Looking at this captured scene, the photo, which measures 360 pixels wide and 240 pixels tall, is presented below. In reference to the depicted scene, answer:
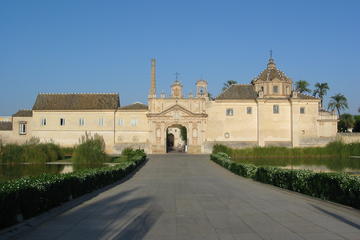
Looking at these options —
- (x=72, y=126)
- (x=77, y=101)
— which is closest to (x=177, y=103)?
(x=77, y=101)

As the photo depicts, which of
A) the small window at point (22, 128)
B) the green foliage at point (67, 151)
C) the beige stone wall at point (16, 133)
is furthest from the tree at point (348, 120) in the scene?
the small window at point (22, 128)

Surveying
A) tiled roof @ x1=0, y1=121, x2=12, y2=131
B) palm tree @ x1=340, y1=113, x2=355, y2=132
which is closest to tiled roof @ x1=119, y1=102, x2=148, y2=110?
tiled roof @ x1=0, y1=121, x2=12, y2=131

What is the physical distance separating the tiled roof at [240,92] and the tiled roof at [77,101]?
584 inches

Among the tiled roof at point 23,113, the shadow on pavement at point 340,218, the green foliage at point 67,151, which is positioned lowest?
the shadow on pavement at point 340,218

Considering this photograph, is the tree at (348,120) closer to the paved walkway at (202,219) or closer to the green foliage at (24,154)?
the green foliage at (24,154)

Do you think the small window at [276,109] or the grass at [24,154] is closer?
the grass at [24,154]

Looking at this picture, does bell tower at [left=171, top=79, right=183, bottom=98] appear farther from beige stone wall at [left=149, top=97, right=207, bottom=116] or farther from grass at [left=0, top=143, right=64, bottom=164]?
grass at [left=0, top=143, right=64, bottom=164]

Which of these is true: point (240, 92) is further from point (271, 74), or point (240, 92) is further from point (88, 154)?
point (88, 154)

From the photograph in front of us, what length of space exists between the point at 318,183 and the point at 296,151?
123 feet

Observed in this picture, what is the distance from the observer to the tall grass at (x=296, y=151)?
50562 mm

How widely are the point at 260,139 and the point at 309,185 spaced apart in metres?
39.5

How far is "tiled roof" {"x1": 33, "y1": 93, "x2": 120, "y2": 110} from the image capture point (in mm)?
55281

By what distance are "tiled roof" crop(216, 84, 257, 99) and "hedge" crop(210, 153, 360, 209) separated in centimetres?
3374

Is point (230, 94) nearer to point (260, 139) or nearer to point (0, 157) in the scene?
point (260, 139)
